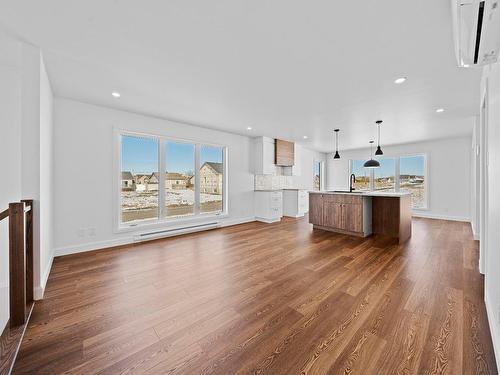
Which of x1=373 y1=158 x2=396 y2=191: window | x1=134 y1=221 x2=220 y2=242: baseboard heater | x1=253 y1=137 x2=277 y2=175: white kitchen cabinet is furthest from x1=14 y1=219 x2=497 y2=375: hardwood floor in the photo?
x1=373 y1=158 x2=396 y2=191: window

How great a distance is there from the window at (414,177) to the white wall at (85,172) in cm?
774

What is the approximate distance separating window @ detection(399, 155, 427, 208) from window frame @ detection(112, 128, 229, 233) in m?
5.99

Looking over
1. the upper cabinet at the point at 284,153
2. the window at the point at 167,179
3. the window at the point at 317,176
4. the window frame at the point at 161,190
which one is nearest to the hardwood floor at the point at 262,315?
the window frame at the point at 161,190

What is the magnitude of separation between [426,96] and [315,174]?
5936 millimetres

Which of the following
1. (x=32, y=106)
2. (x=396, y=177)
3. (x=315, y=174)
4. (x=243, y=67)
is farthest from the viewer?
(x=315, y=174)

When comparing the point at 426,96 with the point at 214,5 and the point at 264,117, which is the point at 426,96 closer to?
the point at 264,117

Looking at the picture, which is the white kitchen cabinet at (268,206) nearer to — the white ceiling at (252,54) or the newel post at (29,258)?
the white ceiling at (252,54)

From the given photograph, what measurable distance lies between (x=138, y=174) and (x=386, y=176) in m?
7.82

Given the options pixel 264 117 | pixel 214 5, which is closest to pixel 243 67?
pixel 214 5

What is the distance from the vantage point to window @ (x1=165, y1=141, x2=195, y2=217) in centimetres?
466

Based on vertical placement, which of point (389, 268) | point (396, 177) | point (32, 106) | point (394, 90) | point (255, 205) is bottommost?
point (389, 268)

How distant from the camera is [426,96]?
3.24 meters

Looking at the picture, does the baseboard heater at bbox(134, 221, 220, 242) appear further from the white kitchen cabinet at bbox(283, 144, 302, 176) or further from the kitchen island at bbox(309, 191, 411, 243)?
the white kitchen cabinet at bbox(283, 144, 302, 176)

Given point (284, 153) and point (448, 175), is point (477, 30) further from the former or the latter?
point (448, 175)
